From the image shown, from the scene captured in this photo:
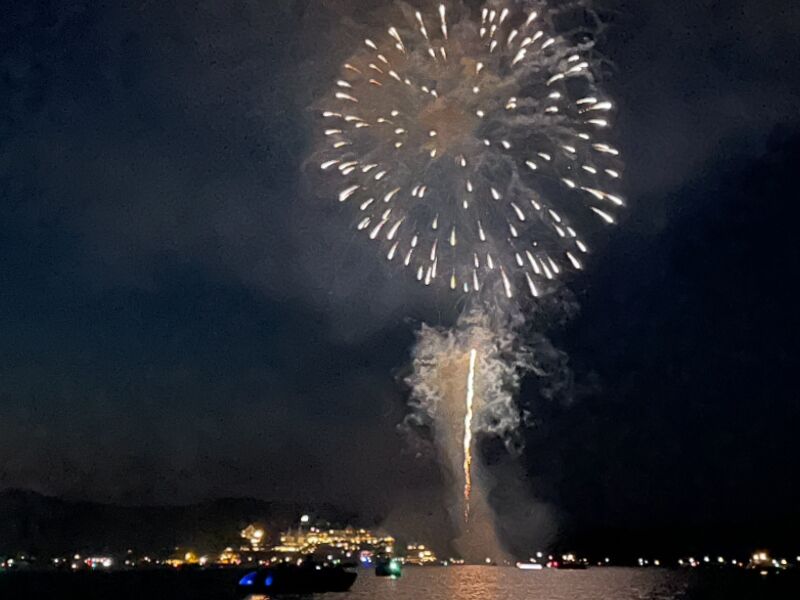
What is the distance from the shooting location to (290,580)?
110m

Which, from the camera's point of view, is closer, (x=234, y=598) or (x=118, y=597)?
(x=234, y=598)

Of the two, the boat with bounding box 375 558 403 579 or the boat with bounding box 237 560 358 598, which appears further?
the boat with bounding box 375 558 403 579

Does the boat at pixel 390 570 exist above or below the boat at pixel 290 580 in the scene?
above

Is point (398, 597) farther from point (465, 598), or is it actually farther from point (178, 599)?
point (178, 599)

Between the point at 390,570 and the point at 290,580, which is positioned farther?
the point at 390,570

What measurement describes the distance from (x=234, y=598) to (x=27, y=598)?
22.9 m

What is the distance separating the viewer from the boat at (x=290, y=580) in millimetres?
108312

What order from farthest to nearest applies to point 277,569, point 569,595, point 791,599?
point 277,569 → point 569,595 → point 791,599

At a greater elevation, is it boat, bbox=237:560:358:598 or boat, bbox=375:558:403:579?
boat, bbox=375:558:403:579

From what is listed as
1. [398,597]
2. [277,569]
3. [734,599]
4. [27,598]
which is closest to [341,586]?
[277,569]

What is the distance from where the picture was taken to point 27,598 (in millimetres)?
94625

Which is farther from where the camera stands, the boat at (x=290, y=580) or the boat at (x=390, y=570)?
the boat at (x=390, y=570)

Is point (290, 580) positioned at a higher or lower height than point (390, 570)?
lower

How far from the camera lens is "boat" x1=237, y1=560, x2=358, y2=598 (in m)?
108
